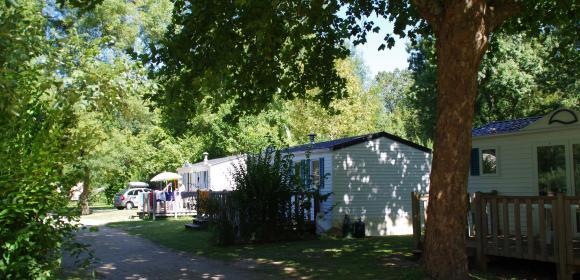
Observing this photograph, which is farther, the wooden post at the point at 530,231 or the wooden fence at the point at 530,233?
the wooden post at the point at 530,231

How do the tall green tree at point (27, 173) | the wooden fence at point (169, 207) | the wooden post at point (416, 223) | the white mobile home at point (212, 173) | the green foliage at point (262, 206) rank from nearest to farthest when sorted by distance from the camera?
the tall green tree at point (27, 173) < the wooden post at point (416, 223) < the green foliage at point (262, 206) < the wooden fence at point (169, 207) < the white mobile home at point (212, 173)

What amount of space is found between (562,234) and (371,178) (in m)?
9.73

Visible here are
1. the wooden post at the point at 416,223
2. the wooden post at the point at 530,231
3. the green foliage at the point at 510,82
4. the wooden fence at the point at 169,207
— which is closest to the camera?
the wooden post at the point at 530,231

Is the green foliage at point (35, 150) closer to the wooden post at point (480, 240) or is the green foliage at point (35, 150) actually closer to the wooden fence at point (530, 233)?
the wooden fence at point (530, 233)

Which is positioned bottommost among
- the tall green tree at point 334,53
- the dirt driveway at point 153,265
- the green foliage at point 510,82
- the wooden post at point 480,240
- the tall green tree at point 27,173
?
the dirt driveway at point 153,265

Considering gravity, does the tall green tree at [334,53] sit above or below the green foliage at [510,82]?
below

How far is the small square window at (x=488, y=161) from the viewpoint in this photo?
45.6 ft

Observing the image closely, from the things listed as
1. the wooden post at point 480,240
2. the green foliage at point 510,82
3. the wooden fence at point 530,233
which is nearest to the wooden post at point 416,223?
the wooden fence at point 530,233

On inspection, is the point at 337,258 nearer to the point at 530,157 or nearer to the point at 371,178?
the point at 530,157

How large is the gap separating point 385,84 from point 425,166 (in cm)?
6743

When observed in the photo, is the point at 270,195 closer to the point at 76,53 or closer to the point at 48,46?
the point at 76,53

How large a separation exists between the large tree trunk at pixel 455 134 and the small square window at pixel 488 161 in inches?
261

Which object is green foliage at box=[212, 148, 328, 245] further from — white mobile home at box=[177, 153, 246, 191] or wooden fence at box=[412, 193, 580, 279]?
white mobile home at box=[177, 153, 246, 191]

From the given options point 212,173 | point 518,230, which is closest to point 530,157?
point 518,230
